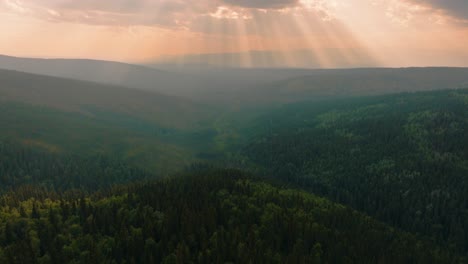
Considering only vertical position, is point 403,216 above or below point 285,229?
below

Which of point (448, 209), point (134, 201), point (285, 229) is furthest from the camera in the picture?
point (448, 209)

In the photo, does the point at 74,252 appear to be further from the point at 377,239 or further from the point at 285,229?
the point at 377,239

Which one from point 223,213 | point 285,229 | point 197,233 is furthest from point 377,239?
point 197,233

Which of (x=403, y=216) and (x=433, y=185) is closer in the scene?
(x=403, y=216)

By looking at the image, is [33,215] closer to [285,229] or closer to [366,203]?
[285,229]

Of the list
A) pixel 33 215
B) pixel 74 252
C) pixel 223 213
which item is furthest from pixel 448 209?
pixel 33 215

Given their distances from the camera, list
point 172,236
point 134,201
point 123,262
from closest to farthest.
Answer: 1. point 123,262
2. point 172,236
3. point 134,201
